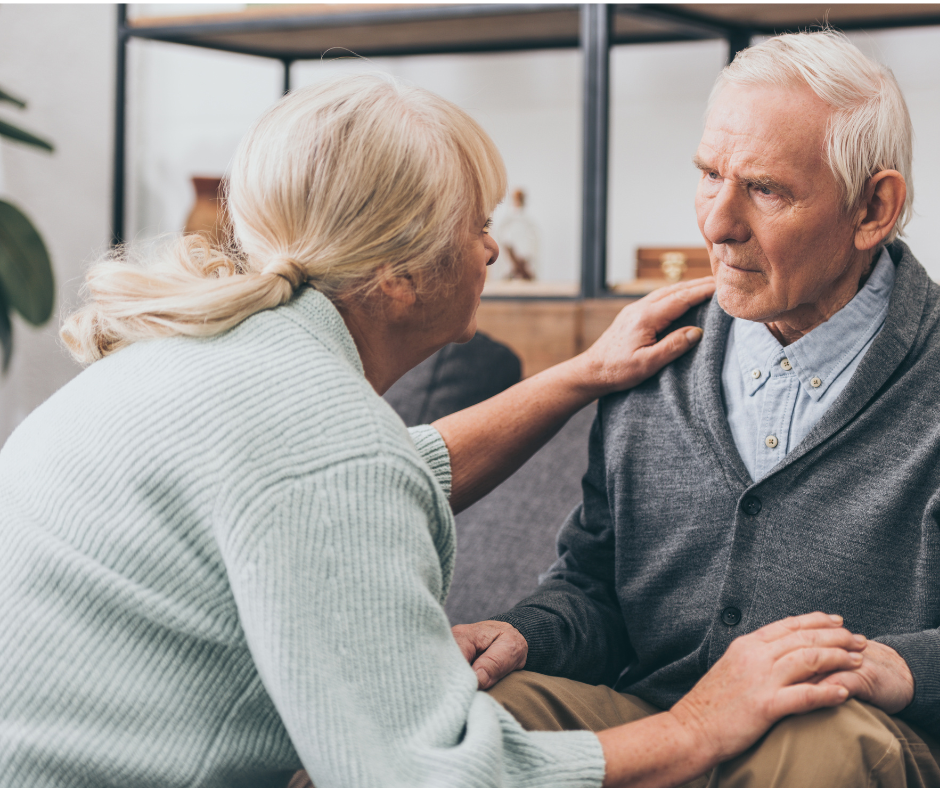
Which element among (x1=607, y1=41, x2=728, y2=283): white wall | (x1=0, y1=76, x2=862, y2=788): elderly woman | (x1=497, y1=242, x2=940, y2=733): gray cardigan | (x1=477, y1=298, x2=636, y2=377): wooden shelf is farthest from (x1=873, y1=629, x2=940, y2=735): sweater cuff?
(x1=607, y1=41, x2=728, y2=283): white wall

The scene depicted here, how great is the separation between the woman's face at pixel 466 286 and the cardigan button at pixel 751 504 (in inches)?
15.4

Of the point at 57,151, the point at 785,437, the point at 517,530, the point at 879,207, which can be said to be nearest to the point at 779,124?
the point at 879,207

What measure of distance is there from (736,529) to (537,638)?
0.28m

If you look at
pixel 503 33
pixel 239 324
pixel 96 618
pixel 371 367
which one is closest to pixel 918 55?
pixel 503 33

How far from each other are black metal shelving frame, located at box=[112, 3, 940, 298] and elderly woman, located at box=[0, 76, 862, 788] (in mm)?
1204

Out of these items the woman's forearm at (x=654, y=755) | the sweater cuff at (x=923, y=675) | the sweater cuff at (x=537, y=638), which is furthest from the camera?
the sweater cuff at (x=537, y=638)

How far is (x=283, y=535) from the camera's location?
76 cm

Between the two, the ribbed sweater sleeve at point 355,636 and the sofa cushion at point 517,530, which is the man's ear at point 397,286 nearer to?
the ribbed sweater sleeve at point 355,636

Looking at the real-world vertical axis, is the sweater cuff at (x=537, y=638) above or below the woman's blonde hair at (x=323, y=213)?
below

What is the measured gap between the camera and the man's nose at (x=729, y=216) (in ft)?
3.80

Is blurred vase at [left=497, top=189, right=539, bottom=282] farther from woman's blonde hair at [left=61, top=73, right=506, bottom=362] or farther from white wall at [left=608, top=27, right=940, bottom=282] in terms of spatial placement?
woman's blonde hair at [left=61, top=73, right=506, bottom=362]

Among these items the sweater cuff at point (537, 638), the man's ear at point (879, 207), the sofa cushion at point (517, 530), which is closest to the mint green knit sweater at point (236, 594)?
the sweater cuff at point (537, 638)

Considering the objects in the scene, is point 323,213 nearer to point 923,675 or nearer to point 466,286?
point 466,286

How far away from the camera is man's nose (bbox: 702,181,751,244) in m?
1.16
